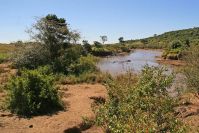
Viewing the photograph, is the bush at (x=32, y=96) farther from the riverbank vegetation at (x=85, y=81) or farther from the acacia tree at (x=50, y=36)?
the acacia tree at (x=50, y=36)

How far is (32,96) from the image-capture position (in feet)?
43.1

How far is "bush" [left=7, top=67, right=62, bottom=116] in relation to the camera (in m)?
12.8

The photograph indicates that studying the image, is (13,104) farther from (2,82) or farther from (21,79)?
(2,82)

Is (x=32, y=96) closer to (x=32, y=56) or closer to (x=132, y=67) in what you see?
(x=32, y=56)

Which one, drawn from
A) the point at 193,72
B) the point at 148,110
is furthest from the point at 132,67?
the point at 148,110

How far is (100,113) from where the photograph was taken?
8.80 metres

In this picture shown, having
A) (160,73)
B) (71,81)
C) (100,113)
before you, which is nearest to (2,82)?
(71,81)

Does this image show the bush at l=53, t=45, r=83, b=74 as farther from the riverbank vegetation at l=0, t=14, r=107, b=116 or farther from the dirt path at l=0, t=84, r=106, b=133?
the dirt path at l=0, t=84, r=106, b=133

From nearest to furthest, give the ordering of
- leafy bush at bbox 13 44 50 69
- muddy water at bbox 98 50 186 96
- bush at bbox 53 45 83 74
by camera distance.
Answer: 1. muddy water at bbox 98 50 186 96
2. bush at bbox 53 45 83 74
3. leafy bush at bbox 13 44 50 69

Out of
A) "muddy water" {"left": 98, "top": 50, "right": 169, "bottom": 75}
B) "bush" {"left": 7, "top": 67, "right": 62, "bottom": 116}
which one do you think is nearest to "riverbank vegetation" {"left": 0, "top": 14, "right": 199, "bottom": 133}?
"bush" {"left": 7, "top": 67, "right": 62, "bottom": 116}

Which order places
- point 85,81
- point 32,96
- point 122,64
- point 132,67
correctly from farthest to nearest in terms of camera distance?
point 132,67 < point 122,64 < point 85,81 < point 32,96

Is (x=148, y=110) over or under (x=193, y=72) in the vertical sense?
over

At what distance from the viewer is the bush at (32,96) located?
12.8 meters

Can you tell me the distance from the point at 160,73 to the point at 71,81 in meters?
13.0
